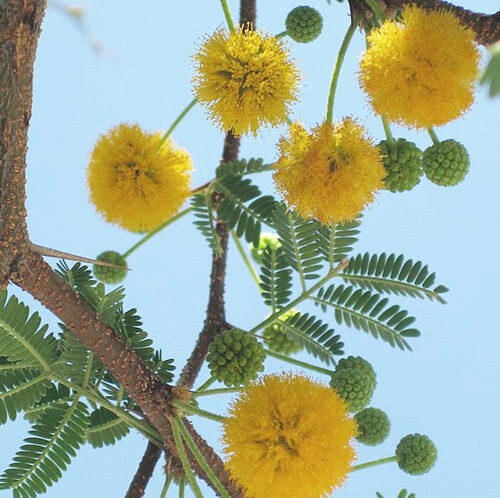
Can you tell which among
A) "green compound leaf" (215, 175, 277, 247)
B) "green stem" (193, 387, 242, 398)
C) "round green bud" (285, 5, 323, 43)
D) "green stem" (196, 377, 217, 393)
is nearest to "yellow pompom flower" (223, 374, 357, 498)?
"green stem" (193, 387, 242, 398)

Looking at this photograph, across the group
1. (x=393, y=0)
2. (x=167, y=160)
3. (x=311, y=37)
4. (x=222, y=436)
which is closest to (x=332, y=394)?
(x=222, y=436)

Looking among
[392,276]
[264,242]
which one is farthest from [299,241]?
[264,242]

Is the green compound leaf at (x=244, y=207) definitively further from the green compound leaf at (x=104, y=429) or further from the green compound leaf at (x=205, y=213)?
the green compound leaf at (x=104, y=429)

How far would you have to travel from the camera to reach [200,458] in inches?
52.9

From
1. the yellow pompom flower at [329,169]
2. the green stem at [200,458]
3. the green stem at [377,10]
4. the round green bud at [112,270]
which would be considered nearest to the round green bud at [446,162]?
the yellow pompom flower at [329,169]

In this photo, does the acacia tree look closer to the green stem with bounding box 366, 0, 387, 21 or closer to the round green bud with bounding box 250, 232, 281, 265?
the green stem with bounding box 366, 0, 387, 21

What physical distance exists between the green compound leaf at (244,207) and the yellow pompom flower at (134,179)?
0.38ft

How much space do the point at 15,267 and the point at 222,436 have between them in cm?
45

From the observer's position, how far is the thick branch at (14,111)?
3.85 feet

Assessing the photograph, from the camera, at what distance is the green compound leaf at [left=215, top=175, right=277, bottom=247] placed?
180 centimetres

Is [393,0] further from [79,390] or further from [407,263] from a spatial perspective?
[79,390]

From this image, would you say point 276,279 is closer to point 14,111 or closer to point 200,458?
point 200,458

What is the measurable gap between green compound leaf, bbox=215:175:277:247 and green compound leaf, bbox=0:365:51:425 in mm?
602

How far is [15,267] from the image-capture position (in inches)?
50.1
